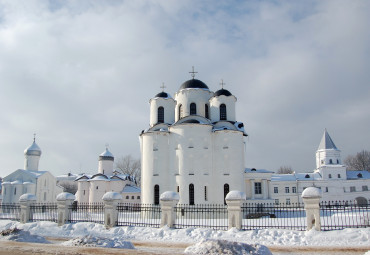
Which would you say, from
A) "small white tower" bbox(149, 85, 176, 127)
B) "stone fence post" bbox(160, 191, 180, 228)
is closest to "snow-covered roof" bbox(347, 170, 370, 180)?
"small white tower" bbox(149, 85, 176, 127)

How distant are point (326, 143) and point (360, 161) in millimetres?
19294

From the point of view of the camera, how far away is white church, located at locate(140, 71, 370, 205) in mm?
24547

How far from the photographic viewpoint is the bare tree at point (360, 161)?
61188 millimetres

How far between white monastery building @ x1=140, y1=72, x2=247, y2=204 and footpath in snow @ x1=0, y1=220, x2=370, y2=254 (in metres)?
10.6

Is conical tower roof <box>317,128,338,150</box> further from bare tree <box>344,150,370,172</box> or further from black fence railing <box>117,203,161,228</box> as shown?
black fence railing <box>117,203,161,228</box>

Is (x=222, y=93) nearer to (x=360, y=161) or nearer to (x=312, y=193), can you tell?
(x=312, y=193)

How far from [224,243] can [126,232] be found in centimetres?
625

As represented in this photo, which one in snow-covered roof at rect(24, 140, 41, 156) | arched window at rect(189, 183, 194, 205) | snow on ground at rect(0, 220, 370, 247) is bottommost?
snow on ground at rect(0, 220, 370, 247)

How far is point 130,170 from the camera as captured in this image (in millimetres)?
58812

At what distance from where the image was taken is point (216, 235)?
1239 cm

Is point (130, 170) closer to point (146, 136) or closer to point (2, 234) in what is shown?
point (146, 136)

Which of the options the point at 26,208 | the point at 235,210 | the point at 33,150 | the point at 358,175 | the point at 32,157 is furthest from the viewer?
the point at 358,175

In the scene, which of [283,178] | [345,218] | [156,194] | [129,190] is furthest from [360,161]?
[345,218]

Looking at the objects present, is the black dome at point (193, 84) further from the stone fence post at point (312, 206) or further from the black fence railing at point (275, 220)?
the stone fence post at point (312, 206)
